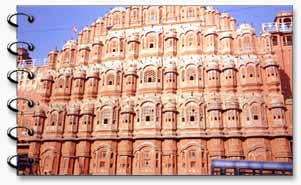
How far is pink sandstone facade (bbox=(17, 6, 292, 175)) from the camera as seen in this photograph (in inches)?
128

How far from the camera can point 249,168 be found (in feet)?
10.3

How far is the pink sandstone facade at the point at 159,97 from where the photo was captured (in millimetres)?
→ 3262

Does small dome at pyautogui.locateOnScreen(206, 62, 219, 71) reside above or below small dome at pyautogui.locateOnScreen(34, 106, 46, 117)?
above

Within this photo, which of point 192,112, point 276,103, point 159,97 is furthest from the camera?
point 159,97

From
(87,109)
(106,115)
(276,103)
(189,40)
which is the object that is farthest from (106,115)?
(276,103)

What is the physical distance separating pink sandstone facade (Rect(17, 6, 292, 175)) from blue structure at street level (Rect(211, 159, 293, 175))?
0.05m

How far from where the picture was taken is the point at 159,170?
321 cm

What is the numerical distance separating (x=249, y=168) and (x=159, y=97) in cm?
102

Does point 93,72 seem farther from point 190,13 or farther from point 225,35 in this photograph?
point 225,35

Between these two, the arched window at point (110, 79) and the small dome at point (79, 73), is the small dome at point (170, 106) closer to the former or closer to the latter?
the arched window at point (110, 79)

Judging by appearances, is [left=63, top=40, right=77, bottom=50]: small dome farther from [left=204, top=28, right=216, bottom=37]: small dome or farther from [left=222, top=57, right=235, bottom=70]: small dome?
[left=222, top=57, right=235, bottom=70]: small dome

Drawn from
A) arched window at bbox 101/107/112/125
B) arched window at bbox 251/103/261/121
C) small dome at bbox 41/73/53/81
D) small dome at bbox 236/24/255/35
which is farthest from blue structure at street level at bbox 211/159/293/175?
small dome at bbox 41/73/53/81

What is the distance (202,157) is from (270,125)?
26.2 inches
